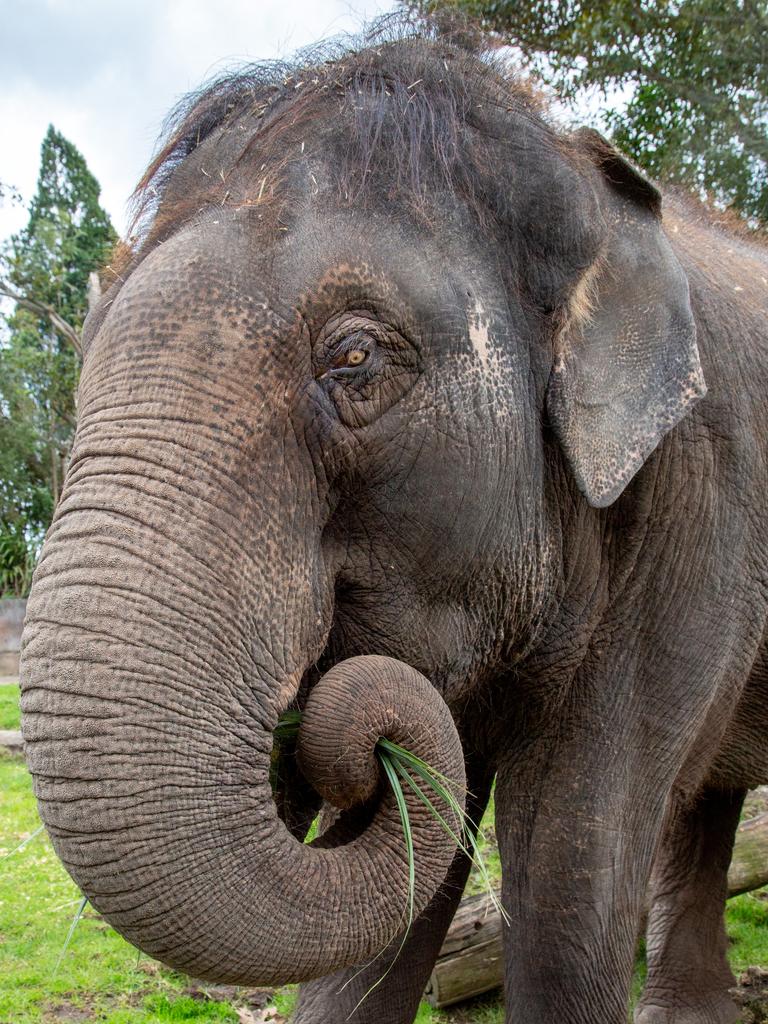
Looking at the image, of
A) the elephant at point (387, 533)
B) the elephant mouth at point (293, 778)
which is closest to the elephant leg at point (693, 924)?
the elephant at point (387, 533)

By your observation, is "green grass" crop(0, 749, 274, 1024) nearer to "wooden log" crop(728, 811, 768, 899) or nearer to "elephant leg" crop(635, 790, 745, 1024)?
"elephant leg" crop(635, 790, 745, 1024)

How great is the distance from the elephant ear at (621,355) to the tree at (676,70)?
672 centimetres

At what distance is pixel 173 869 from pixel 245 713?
32cm

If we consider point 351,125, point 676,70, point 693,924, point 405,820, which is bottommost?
point 693,924

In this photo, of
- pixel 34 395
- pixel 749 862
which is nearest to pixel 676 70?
pixel 749 862

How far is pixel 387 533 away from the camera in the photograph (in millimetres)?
2576

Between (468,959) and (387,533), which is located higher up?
(387,533)

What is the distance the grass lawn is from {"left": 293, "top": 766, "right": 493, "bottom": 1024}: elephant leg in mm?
907

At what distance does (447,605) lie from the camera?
275cm

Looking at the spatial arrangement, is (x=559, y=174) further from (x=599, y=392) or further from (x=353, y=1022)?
(x=353, y=1022)

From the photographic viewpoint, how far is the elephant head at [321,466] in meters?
2.08

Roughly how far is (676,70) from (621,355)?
26.4 ft

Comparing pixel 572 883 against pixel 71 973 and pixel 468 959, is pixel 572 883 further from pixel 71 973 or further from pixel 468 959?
pixel 71 973

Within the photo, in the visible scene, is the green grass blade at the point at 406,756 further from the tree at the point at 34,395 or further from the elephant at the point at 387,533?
the tree at the point at 34,395
